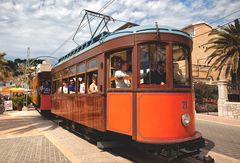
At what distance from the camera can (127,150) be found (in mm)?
7422

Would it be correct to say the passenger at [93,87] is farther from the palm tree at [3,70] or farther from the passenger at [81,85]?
the palm tree at [3,70]

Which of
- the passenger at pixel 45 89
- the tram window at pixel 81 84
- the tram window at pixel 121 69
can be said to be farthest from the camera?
the passenger at pixel 45 89

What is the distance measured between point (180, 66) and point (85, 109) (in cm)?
329

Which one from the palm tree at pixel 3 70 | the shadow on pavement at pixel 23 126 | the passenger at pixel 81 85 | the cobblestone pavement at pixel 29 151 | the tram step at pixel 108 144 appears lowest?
the cobblestone pavement at pixel 29 151

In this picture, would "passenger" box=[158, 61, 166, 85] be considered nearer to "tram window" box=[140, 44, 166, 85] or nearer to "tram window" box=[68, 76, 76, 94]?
"tram window" box=[140, 44, 166, 85]

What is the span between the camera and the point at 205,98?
23.8 meters

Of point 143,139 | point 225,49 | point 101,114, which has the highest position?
point 225,49

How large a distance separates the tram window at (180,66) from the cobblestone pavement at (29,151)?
3283 mm

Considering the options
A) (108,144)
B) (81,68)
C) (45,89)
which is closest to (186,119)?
(108,144)

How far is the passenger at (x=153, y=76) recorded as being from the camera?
5.65m

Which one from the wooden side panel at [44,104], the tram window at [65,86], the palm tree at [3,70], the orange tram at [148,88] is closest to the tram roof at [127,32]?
the orange tram at [148,88]

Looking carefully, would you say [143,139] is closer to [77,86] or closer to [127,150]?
[127,150]

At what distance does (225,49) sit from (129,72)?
1564cm

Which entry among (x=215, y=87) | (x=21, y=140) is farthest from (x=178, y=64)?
(x=215, y=87)
